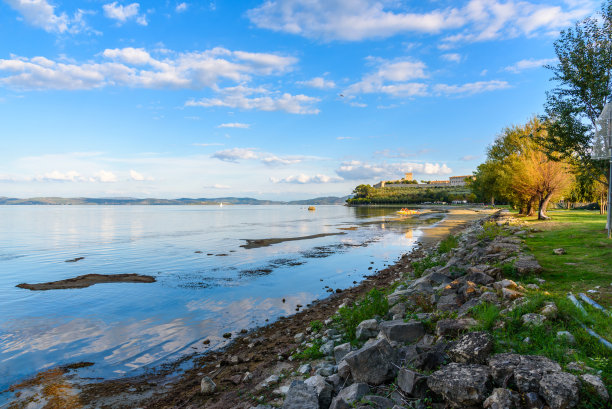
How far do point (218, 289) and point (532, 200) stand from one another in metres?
41.3

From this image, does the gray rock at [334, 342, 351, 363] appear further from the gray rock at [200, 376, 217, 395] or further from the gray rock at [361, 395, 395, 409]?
the gray rock at [200, 376, 217, 395]

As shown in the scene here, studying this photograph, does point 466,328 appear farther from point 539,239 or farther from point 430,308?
point 539,239

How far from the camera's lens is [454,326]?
657cm

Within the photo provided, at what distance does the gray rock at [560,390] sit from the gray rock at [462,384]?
2.11ft

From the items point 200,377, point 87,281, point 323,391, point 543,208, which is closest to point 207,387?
point 200,377

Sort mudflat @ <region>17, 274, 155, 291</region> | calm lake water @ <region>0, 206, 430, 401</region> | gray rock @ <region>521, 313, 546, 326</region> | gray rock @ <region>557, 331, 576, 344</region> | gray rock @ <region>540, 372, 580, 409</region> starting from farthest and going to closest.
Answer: mudflat @ <region>17, 274, 155, 291</region> → calm lake water @ <region>0, 206, 430, 401</region> → gray rock @ <region>521, 313, 546, 326</region> → gray rock @ <region>557, 331, 576, 344</region> → gray rock @ <region>540, 372, 580, 409</region>

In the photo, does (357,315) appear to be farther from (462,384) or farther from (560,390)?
(560,390)

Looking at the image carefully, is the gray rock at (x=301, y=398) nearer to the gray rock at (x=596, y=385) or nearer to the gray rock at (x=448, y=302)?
the gray rock at (x=596, y=385)

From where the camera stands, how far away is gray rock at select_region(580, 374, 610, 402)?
3889 millimetres

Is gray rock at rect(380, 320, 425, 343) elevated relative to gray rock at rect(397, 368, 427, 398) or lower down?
lower down

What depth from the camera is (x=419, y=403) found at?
4.64 metres

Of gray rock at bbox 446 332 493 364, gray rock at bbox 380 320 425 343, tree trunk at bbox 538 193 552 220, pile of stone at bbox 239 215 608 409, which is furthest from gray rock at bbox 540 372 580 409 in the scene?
tree trunk at bbox 538 193 552 220

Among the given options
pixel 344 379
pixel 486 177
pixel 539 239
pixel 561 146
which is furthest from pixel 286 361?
pixel 486 177

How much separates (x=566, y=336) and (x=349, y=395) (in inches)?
147
